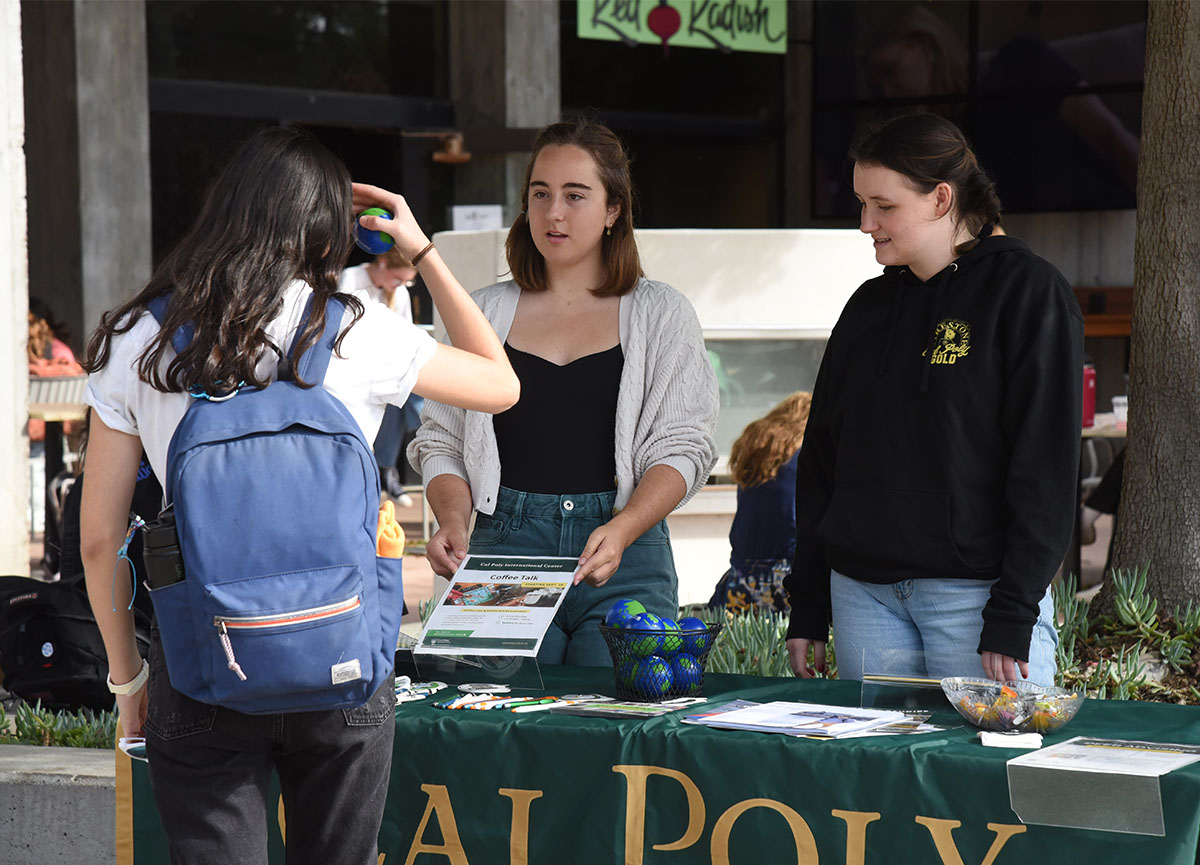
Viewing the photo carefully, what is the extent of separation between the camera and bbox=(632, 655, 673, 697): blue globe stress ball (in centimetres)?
262

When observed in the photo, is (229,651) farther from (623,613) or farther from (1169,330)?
(1169,330)

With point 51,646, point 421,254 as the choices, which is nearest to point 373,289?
point 51,646

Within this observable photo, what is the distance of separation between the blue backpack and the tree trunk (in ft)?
10.6

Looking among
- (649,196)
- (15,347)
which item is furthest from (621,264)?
(649,196)

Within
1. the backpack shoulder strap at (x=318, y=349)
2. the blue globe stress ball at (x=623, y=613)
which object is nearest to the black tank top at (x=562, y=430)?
the blue globe stress ball at (x=623, y=613)

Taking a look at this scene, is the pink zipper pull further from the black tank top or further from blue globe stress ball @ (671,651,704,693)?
the black tank top

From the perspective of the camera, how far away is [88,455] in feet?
6.71

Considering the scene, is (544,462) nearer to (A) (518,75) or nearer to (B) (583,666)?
(B) (583,666)

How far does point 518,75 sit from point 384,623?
31.9 ft

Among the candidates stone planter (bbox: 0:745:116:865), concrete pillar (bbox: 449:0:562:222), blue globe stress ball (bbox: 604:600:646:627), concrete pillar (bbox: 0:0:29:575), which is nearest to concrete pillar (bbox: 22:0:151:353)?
concrete pillar (bbox: 449:0:562:222)

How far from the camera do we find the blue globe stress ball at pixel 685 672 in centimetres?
265

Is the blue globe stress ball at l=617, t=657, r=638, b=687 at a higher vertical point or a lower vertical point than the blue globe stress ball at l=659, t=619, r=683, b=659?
lower

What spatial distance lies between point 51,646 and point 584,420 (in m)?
2.08

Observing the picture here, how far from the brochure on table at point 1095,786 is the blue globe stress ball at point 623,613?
736 mm
